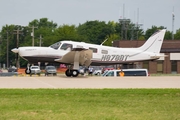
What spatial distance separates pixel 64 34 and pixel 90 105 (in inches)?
3204

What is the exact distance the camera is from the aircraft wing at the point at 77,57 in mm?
24828

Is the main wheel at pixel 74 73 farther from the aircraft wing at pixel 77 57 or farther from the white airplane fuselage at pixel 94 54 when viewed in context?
the white airplane fuselage at pixel 94 54

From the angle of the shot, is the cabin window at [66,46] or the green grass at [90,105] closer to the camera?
the green grass at [90,105]

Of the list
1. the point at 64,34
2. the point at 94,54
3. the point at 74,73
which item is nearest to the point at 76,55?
the point at 74,73

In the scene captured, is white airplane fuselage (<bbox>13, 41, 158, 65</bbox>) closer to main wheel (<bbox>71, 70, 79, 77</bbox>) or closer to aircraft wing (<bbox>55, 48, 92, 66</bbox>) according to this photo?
aircraft wing (<bbox>55, 48, 92, 66</bbox>)

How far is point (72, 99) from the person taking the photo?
12250 mm

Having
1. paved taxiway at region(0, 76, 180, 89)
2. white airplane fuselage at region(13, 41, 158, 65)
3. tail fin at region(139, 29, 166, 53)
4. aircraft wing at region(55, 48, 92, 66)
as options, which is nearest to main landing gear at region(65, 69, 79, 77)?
aircraft wing at region(55, 48, 92, 66)

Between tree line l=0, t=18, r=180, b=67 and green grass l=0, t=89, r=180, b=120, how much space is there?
76.8 m

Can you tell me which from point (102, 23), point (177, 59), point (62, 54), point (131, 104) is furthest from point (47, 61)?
point (102, 23)

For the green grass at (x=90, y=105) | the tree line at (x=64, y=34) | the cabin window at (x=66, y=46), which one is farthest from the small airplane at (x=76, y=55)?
the tree line at (x=64, y=34)

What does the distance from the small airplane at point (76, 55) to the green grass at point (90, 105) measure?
11.2 meters

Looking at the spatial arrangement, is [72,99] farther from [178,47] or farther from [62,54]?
[178,47]

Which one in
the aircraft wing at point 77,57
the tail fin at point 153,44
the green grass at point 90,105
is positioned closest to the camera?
the green grass at point 90,105

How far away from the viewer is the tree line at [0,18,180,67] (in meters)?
100
